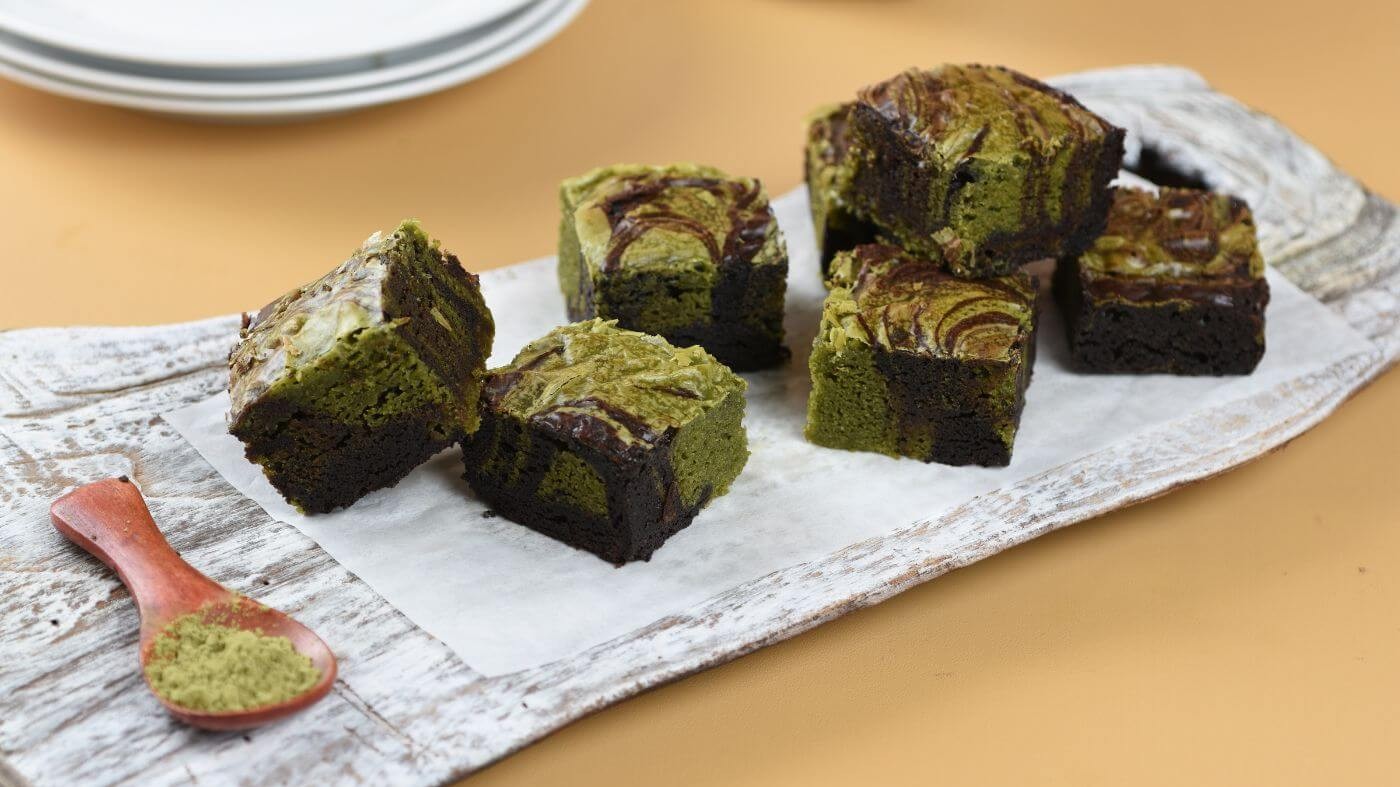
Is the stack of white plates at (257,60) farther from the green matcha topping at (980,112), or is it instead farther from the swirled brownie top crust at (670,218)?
the green matcha topping at (980,112)

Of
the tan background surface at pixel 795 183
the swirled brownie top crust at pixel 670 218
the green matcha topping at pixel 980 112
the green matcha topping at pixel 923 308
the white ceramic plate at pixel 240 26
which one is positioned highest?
the white ceramic plate at pixel 240 26

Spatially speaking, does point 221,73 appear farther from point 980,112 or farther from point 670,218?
point 980,112

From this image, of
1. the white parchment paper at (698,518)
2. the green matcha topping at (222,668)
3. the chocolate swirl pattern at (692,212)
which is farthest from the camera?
the chocolate swirl pattern at (692,212)

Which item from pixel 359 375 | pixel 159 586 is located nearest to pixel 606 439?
pixel 359 375

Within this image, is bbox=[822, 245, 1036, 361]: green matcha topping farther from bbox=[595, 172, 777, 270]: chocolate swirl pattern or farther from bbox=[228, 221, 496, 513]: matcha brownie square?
bbox=[228, 221, 496, 513]: matcha brownie square

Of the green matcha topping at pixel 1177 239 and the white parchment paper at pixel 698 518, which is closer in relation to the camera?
the white parchment paper at pixel 698 518

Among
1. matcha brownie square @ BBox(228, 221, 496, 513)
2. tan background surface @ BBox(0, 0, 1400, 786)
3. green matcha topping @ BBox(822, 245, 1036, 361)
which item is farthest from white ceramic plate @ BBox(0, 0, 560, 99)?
green matcha topping @ BBox(822, 245, 1036, 361)

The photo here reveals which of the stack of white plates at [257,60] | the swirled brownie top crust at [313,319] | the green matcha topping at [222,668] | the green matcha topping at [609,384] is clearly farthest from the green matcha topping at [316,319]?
the stack of white plates at [257,60]
